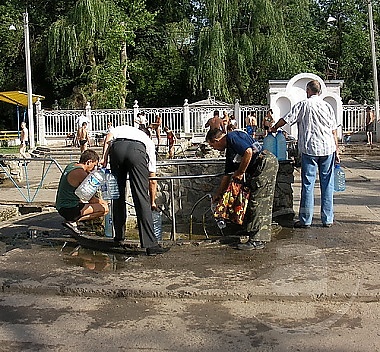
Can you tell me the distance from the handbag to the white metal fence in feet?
81.8

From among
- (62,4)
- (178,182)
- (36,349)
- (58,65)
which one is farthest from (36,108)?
(36,349)

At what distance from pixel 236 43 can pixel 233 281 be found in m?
31.3

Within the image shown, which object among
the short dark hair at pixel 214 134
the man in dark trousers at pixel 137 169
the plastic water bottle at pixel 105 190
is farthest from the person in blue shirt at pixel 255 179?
the plastic water bottle at pixel 105 190

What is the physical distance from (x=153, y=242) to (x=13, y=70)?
37077 mm

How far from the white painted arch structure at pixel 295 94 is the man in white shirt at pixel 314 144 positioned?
22.1 metres

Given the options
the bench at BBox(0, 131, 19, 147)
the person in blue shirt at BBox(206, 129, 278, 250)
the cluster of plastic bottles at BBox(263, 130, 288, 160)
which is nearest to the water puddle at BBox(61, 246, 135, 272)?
the person in blue shirt at BBox(206, 129, 278, 250)

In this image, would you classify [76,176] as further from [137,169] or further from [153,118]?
[153,118]

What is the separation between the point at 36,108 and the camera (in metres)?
33.1

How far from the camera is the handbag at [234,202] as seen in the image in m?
6.88

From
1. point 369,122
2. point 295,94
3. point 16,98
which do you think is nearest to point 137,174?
point 295,94

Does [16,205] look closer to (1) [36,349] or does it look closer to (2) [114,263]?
(2) [114,263]

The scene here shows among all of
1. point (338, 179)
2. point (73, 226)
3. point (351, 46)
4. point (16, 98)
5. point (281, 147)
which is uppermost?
point (351, 46)

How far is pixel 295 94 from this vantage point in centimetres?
2980

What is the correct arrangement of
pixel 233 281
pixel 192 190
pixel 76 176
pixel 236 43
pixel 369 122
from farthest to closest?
pixel 236 43 < pixel 369 122 < pixel 192 190 < pixel 76 176 < pixel 233 281
